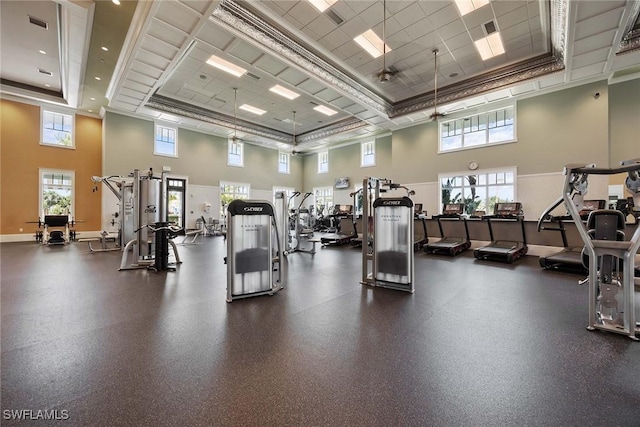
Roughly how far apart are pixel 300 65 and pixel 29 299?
696 centimetres

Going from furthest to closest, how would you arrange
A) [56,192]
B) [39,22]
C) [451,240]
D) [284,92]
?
[56,192] → [284,92] → [451,240] → [39,22]

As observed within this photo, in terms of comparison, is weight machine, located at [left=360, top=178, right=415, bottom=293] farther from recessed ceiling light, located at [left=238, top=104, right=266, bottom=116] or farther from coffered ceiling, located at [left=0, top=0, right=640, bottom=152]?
recessed ceiling light, located at [left=238, top=104, right=266, bottom=116]

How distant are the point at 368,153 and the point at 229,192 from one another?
25.0ft

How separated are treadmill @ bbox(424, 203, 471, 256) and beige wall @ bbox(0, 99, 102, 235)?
12969 millimetres

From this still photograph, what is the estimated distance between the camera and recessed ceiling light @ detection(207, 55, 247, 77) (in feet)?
25.1

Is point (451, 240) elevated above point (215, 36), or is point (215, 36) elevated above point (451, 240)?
point (215, 36)

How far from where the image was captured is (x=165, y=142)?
12031 millimetres

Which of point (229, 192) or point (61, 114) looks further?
point (229, 192)

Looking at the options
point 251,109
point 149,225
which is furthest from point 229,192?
point 149,225

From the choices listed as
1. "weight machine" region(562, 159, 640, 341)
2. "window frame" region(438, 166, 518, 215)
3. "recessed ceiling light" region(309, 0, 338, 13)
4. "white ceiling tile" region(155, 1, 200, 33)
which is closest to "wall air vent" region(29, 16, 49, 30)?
"white ceiling tile" region(155, 1, 200, 33)

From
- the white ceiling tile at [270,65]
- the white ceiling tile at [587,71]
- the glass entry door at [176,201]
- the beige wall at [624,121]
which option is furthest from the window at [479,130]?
the glass entry door at [176,201]

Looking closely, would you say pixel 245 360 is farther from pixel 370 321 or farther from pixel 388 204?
pixel 388 204

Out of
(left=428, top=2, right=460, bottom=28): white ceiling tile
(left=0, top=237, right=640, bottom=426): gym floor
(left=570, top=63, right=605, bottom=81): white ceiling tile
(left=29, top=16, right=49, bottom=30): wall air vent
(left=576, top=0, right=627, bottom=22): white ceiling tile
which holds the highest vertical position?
(left=29, top=16, right=49, bottom=30): wall air vent

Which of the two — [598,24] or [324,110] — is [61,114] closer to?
[324,110]
